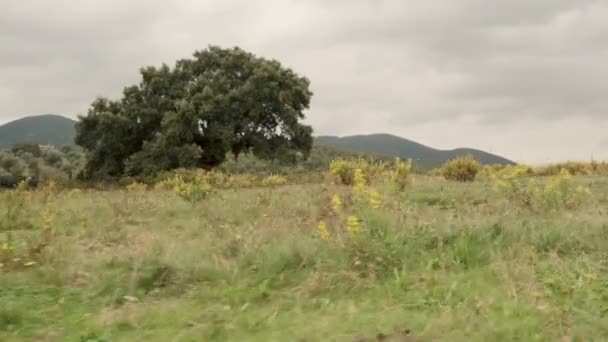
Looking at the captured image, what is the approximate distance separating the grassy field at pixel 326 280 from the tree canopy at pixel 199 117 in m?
17.5

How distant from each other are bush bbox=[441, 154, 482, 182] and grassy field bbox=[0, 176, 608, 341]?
8.33m


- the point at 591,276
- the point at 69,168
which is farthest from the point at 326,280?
the point at 69,168

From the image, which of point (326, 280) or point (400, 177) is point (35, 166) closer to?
point (400, 177)

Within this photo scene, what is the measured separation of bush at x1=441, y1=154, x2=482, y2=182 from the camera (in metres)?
15.6

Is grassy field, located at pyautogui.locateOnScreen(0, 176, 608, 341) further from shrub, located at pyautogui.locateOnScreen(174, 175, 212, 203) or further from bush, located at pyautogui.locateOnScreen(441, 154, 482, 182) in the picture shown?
bush, located at pyautogui.locateOnScreen(441, 154, 482, 182)

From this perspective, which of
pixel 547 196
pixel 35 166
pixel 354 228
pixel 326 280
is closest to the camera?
pixel 326 280

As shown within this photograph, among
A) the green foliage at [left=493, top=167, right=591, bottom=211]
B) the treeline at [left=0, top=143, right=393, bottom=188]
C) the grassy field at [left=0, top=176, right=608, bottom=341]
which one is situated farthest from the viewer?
the treeline at [left=0, top=143, right=393, bottom=188]

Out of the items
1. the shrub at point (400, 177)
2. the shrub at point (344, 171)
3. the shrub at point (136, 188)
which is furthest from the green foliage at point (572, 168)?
the shrub at point (136, 188)

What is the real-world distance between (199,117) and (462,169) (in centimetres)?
1312

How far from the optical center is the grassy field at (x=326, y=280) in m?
3.82

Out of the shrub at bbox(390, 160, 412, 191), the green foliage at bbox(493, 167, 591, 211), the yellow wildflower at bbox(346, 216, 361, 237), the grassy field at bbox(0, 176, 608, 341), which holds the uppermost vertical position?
the shrub at bbox(390, 160, 412, 191)

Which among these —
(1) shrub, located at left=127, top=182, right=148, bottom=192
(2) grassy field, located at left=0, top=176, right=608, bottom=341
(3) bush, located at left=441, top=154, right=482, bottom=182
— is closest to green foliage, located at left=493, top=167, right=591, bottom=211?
(2) grassy field, located at left=0, top=176, right=608, bottom=341

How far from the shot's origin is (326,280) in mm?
4703

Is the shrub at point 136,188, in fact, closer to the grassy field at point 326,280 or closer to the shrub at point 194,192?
the shrub at point 194,192
